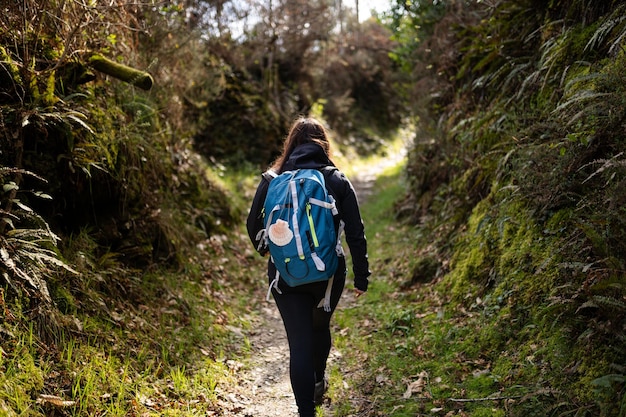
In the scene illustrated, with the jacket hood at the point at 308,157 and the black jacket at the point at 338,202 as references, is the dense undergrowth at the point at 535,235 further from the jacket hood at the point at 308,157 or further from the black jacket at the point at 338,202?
the jacket hood at the point at 308,157

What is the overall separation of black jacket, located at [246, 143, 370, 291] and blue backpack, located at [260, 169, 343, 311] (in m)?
0.16

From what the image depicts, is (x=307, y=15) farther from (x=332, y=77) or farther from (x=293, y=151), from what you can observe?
(x=293, y=151)

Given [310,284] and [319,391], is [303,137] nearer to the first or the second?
[310,284]

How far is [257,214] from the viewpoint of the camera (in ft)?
12.1

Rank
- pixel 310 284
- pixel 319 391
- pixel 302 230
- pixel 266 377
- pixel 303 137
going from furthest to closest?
pixel 266 377 → pixel 319 391 → pixel 303 137 → pixel 310 284 → pixel 302 230

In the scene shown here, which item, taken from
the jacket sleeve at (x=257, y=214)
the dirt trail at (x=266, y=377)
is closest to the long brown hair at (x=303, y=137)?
the jacket sleeve at (x=257, y=214)

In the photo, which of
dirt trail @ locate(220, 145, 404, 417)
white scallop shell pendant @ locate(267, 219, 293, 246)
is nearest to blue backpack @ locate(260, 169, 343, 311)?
white scallop shell pendant @ locate(267, 219, 293, 246)

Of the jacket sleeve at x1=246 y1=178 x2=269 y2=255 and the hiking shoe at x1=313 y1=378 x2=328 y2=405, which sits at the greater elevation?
the jacket sleeve at x1=246 y1=178 x2=269 y2=255

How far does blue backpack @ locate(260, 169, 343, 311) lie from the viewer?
3.31 metres

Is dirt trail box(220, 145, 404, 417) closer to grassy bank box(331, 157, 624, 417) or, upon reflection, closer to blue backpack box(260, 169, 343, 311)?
grassy bank box(331, 157, 624, 417)

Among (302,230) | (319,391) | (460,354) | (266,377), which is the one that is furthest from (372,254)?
(302,230)

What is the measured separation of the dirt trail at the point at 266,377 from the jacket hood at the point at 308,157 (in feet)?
7.13

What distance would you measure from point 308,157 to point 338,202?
42cm

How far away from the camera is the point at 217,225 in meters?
8.84
